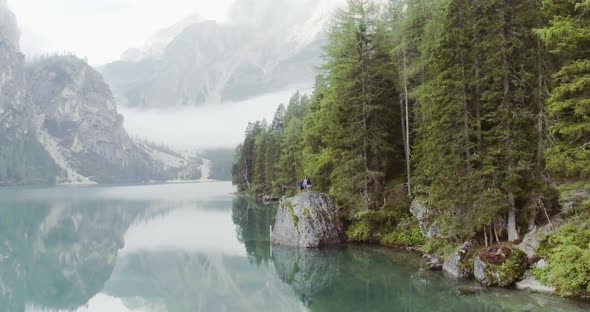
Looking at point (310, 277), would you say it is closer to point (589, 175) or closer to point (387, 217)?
point (387, 217)

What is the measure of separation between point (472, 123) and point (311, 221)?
1433cm

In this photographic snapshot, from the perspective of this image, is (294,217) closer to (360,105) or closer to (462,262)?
(360,105)

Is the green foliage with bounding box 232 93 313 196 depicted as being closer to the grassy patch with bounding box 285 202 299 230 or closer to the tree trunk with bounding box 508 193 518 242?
the grassy patch with bounding box 285 202 299 230

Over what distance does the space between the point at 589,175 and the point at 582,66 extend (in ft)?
15.8

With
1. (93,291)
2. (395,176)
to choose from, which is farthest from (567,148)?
(93,291)

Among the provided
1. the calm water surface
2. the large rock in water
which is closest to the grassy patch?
the large rock in water

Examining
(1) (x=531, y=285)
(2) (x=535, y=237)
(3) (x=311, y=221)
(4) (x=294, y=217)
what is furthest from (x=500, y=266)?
(4) (x=294, y=217)

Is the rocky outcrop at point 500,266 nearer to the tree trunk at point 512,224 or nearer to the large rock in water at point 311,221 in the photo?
the tree trunk at point 512,224

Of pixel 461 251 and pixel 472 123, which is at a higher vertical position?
pixel 472 123

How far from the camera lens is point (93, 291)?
84.5ft

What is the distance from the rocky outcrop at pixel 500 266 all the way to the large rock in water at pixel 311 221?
1332 centimetres

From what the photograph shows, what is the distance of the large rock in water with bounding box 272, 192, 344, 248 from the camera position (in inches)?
1289

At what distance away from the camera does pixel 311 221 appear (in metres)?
32.9

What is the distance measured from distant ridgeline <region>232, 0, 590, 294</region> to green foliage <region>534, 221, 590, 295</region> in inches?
2.0
